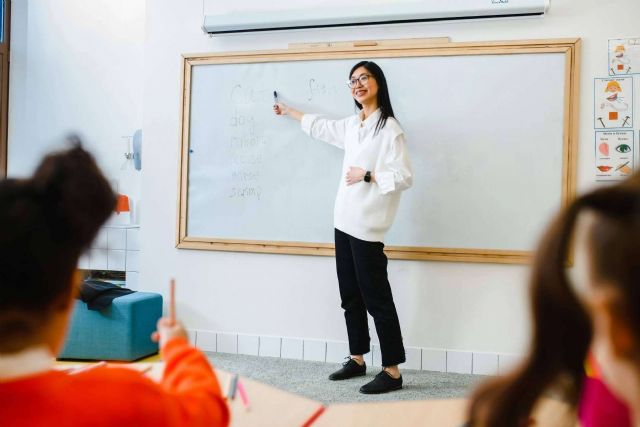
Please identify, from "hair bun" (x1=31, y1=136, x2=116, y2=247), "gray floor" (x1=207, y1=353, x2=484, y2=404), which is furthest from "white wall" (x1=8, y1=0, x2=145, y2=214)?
"hair bun" (x1=31, y1=136, x2=116, y2=247)

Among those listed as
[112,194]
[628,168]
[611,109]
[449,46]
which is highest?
[449,46]

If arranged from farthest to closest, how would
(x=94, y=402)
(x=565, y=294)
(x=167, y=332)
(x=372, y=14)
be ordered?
(x=372, y=14) → (x=167, y=332) → (x=94, y=402) → (x=565, y=294)

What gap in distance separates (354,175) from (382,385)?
1.02 meters

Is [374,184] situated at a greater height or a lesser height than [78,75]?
lesser

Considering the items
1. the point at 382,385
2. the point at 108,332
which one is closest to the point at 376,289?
the point at 382,385

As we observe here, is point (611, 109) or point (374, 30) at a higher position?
point (374, 30)

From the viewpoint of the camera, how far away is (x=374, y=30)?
10.1ft

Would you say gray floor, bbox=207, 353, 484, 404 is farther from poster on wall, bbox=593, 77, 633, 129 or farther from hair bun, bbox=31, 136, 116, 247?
hair bun, bbox=31, 136, 116, 247

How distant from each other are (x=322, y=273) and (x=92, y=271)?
1.86 metres

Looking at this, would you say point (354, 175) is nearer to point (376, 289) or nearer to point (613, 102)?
point (376, 289)

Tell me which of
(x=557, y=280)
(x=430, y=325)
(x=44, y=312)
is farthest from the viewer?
(x=430, y=325)

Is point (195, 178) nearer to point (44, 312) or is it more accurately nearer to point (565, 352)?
point (44, 312)

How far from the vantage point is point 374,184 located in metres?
2.69

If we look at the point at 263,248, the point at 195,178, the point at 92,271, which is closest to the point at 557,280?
the point at 263,248
